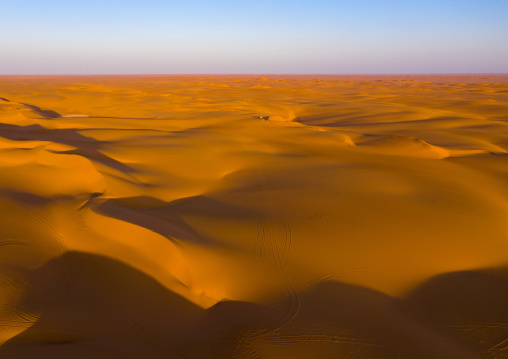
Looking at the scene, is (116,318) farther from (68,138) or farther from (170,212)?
(68,138)

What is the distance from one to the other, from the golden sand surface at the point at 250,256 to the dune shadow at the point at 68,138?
131 millimetres

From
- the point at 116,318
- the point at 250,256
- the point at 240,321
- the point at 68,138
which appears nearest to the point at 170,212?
the point at 250,256

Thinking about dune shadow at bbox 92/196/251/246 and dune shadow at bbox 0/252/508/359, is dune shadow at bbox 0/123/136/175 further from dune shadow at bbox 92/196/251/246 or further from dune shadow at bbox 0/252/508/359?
dune shadow at bbox 0/252/508/359

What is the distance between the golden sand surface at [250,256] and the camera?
279cm

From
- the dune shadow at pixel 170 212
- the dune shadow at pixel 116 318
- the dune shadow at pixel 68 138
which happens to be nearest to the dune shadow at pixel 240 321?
the dune shadow at pixel 116 318

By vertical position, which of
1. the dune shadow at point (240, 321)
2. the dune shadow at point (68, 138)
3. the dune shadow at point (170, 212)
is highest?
the dune shadow at point (68, 138)

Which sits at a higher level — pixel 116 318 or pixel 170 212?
pixel 170 212

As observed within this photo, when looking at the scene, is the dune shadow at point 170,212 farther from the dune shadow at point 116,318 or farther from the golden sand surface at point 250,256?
the dune shadow at point 116,318

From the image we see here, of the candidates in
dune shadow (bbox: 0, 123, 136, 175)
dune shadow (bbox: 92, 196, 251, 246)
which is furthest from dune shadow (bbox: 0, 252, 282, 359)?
dune shadow (bbox: 0, 123, 136, 175)

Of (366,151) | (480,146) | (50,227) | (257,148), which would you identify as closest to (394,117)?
(480,146)

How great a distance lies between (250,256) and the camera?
161 inches

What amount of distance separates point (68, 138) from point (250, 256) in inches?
347

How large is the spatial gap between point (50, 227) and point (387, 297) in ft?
13.8

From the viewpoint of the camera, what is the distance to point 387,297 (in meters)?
3.41
